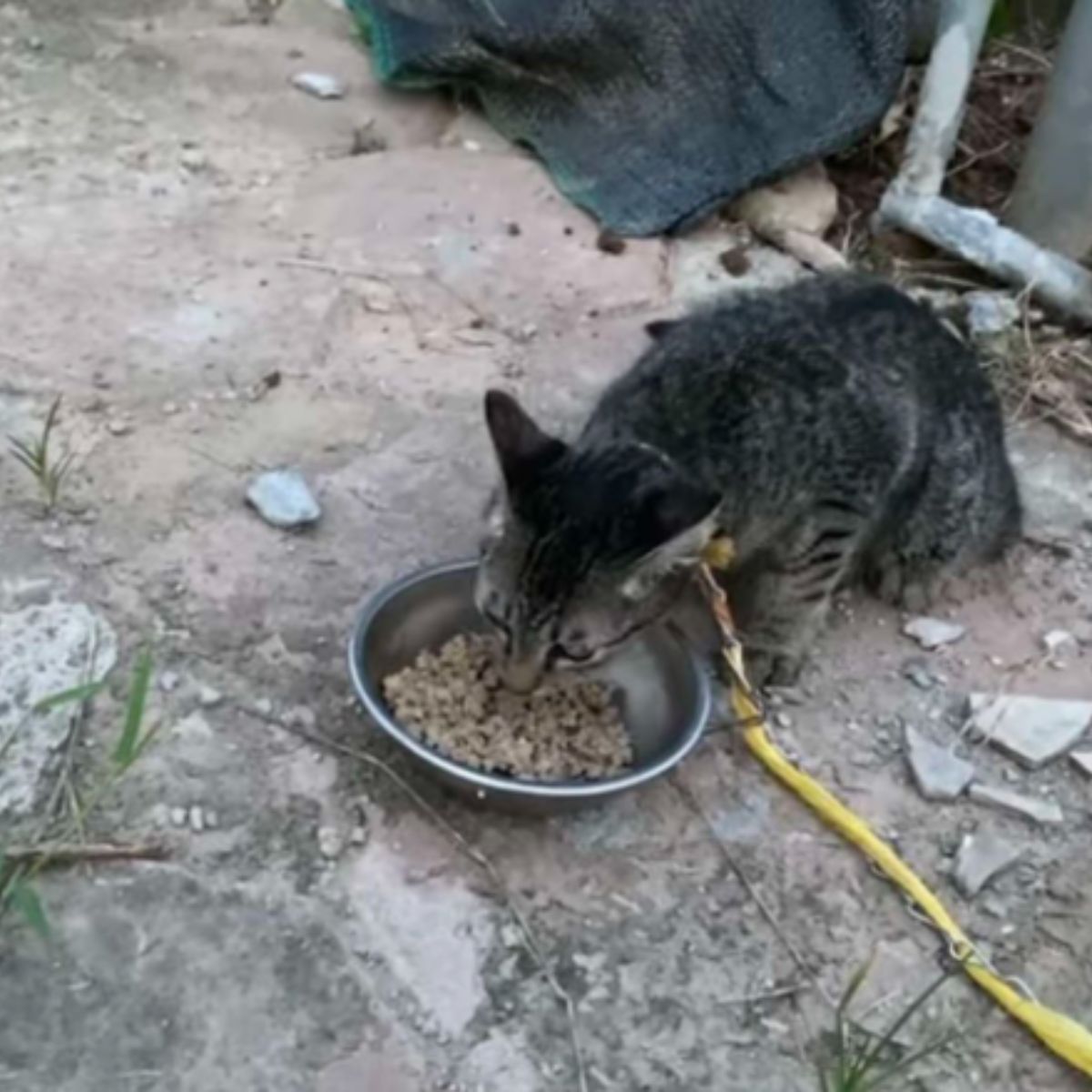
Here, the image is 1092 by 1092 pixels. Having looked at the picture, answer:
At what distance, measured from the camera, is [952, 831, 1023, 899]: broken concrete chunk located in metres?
3.27

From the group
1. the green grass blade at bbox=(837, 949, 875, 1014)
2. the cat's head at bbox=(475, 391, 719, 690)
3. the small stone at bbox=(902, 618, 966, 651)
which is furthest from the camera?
the small stone at bbox=(902, 618, 966, 651)

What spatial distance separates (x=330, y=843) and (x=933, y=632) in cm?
136

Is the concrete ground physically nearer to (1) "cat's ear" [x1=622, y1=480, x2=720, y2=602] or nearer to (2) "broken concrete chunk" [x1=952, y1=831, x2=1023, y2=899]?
(2) "broken concrete chunk" [x1=952, y1=831, x2=1023, y2=899]

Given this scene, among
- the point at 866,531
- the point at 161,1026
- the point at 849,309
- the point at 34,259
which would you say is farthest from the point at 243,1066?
the point at 34,259

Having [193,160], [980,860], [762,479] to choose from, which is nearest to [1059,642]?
[980,860]

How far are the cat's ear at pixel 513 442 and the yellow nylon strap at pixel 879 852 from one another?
40 cm

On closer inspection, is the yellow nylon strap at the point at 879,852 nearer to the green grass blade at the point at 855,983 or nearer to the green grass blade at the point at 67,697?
the green grass blade at the point at 855,983

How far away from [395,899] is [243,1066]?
1.30 feet

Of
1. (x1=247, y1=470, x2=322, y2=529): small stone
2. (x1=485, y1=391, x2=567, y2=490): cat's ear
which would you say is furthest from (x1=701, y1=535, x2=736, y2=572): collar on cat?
(x1=247, y1=470, x2=322, y2=529): small stone

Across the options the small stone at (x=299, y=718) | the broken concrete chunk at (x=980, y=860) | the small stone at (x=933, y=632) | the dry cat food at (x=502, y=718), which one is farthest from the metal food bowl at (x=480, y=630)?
the small stone at (x=933, y=632)

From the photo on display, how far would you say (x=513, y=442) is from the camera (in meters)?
3.12

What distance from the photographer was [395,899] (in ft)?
10.2

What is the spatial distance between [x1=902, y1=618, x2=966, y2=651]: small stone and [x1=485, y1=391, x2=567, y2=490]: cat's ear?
105 centimetres

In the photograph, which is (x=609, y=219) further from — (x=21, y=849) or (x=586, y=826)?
(x=21, y=849)
